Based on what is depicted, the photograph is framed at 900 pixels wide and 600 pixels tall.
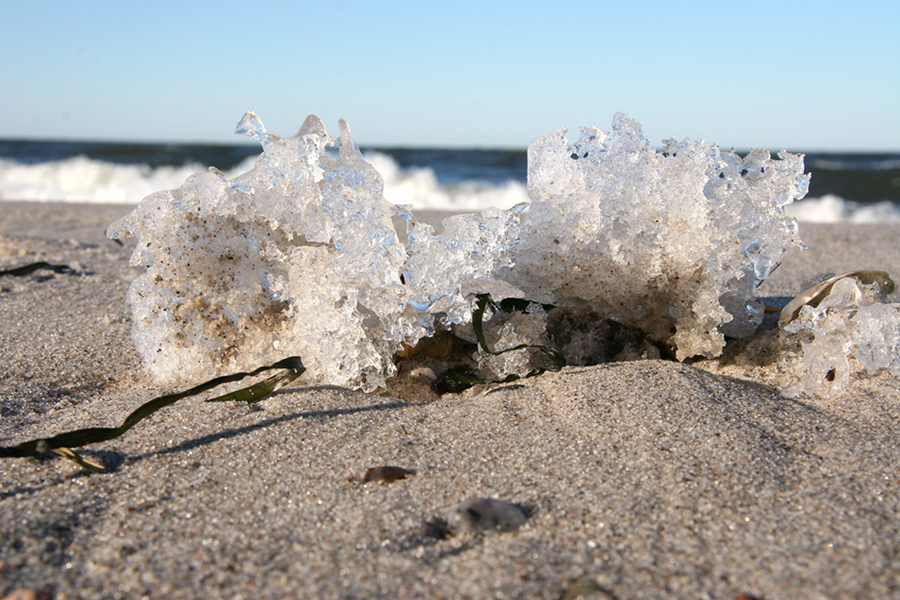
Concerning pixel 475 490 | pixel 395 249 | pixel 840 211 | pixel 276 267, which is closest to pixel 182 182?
pixel 276 267

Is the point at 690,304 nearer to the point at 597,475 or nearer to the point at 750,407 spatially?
the point at 750,407

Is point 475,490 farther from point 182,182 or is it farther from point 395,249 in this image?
point 182,182

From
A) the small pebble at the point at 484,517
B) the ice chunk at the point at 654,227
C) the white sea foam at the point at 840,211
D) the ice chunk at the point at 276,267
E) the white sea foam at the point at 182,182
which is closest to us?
the small pebble at the point at 484,517

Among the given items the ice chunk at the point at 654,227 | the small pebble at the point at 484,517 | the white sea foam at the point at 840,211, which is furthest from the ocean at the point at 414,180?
the small pebble at the point at 484,517

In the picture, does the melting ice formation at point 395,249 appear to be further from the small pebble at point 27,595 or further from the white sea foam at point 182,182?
the white sea foam at point 182,182

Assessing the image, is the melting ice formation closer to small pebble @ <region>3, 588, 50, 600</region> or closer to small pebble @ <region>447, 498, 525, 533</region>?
small pebble @ <region>447, 498, 525, 533</region>
